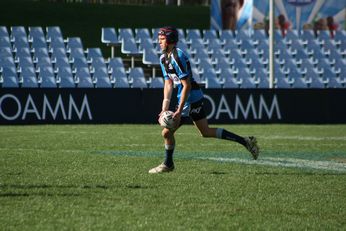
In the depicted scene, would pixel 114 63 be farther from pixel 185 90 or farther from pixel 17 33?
pixel 185 90

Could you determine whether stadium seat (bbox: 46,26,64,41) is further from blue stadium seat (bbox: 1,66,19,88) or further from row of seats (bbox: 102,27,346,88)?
blue stadium seat (bbox: 1,66,19,88)

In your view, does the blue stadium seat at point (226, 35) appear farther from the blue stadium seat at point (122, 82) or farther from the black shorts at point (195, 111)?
the black shorts at point (195, 111)

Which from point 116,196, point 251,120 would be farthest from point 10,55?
point 116,196

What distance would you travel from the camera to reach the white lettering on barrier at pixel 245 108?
24.4m

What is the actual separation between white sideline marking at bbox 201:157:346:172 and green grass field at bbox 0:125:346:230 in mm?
16

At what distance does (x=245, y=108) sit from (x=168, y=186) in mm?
14850

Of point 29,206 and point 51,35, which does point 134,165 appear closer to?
point 29,206

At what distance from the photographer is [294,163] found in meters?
13.6

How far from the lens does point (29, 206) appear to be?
8.45 meters

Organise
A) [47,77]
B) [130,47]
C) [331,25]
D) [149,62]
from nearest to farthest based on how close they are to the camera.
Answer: [47,77] → [149,62] → [130,47] → [331,25]

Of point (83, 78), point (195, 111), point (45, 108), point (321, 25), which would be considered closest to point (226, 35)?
point (321, 25)

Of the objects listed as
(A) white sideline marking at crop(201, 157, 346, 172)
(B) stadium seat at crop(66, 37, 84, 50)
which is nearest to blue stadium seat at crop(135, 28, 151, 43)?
(B) stadium seat at crop(66, 37, 84, 50)

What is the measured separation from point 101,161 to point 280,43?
18.8m

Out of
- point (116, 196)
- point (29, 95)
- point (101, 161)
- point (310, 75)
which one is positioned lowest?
point (310, 75)
